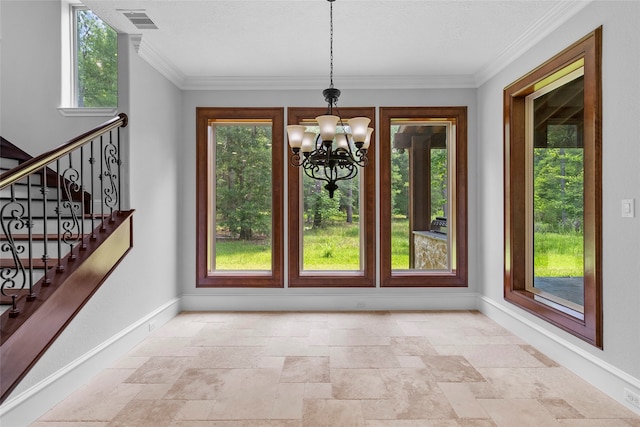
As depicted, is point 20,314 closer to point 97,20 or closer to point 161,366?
point 161,366

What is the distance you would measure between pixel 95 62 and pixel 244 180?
2.02m

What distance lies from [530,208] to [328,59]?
2.62 m

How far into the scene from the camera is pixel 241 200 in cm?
453

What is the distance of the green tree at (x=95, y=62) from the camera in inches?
145

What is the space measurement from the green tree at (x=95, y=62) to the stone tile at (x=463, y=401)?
163 inches

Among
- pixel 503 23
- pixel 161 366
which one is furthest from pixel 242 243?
Result: pixel 503 23

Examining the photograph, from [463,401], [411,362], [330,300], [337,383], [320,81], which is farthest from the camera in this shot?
[330,300]

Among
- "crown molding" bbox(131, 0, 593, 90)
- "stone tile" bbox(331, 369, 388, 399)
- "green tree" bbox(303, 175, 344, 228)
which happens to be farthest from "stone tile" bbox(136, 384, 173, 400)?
"crown molding" bbox(131, 0, 593, 90)

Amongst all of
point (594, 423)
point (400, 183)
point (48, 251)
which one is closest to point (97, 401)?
point (48, 251)

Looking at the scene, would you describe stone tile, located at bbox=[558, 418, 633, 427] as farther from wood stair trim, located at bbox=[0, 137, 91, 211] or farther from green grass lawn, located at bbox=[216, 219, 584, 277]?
wood stair trim, located at bbox=[0, 137, 91, 211]

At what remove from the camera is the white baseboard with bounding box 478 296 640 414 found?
233 cm

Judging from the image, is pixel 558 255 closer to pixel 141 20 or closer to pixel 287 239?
pixel 287 239

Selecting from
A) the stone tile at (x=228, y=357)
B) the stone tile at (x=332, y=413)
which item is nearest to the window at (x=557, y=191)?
the stone tile at (x=332, y=413)

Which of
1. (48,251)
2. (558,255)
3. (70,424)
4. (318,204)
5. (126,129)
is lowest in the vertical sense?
(70,424)
